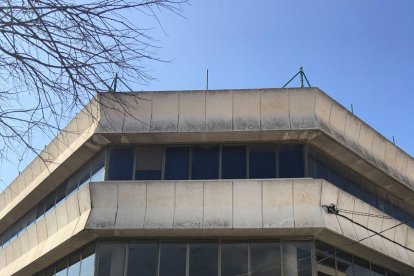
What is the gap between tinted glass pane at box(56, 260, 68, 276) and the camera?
18.0 meters

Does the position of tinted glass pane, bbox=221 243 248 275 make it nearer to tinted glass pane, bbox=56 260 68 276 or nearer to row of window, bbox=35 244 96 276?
row of window, bbox=35 244 96 276

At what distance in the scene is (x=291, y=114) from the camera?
16.5m

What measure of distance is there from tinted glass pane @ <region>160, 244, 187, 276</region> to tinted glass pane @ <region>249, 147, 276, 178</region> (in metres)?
2.91

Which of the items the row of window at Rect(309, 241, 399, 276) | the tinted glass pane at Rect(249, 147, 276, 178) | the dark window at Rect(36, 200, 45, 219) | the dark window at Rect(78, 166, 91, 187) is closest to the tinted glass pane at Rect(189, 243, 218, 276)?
the tinted glass pane at Rect(249, 147, 276, 178)

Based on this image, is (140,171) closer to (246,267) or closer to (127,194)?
(127,194)

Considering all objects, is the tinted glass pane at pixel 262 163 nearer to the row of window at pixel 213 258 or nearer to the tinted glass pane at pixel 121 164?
the row of window at pixel 213 258

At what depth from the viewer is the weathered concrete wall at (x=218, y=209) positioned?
15.4 metres

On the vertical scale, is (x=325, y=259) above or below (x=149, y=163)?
below

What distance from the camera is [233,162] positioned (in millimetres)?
16766

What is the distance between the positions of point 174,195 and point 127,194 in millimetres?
1314

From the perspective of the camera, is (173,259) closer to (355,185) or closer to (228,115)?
(228,115)

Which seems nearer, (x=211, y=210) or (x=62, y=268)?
(x=211, y=210)

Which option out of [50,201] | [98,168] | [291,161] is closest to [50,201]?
[50,201]

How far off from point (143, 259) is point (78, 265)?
8.12ft
